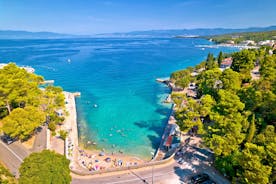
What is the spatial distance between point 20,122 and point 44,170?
44.2 feet

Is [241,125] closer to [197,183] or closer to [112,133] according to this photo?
[197,183]

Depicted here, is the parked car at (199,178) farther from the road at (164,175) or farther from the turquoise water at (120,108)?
the turquoise water at (120,108)

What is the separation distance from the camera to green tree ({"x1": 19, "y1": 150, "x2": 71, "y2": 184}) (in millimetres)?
15789

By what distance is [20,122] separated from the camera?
2669 centimetres

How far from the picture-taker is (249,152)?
18281 millimetres

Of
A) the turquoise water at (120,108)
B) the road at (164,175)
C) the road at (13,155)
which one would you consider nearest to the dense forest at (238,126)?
the road at (164,175)

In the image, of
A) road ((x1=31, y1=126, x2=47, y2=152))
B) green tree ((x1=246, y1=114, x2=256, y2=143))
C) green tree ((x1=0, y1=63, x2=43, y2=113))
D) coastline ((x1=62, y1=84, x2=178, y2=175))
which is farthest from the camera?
green tree ((x1=0, y1=63, x2=43, y2=113))

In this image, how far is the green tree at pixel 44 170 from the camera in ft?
51.8

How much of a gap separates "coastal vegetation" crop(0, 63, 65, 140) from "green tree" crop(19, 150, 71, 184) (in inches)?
448

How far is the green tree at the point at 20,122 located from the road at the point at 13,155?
1.45 metres

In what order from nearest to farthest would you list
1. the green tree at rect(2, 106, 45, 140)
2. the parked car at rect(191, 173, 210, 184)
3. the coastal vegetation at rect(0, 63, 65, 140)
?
1. the parked car at rect(191, 173, 210, 184)
2. the green tree at rect(2, 106, 45, 140)
3. the coastal vegetation at rect(0, 63, 65, 140)

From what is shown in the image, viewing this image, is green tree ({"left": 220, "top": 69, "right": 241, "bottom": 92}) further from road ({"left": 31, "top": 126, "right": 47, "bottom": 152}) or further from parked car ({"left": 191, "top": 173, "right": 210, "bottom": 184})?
road ({"left": 31, "top": 126, "right": 47, "bottom": 152})

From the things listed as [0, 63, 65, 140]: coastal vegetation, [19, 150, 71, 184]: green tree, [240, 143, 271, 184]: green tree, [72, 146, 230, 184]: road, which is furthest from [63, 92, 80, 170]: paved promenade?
[240, 143, 271, 184]: green tree

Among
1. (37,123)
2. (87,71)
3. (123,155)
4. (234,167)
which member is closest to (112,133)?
(123,155)
